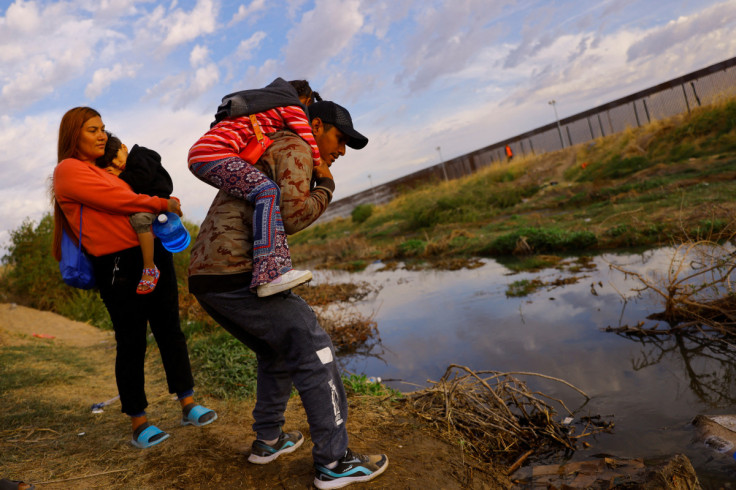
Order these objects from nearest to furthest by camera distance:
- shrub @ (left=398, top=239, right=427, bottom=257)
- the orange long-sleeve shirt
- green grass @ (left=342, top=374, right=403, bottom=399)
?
the orange long-sleeve shirt, green grass @ (left=342, top=374, right=403, bottom=399), shrub @ (left=398, top=239, right=427, bottom=257)

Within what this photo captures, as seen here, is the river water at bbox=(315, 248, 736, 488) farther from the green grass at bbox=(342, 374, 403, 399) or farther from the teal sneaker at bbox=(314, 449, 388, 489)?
the teal sneaker at bbox=(314, 449, 388, 489)

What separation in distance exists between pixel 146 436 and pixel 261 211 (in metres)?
1.76

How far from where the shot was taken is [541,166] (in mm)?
20938

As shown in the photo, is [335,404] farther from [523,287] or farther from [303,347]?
[523,287]

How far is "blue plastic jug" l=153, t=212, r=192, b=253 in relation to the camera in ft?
9.36

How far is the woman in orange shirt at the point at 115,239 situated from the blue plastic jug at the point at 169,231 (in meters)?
0.05

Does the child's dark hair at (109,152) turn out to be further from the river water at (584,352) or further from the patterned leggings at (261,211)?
the river water at (584,352)

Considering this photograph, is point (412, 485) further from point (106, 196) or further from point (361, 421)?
point (106, 196)

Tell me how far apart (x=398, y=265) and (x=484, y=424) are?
835 cm

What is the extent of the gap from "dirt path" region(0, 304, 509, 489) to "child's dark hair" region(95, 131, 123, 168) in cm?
168

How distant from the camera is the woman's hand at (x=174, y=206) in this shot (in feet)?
9.52

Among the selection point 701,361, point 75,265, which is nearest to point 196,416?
point 75,265

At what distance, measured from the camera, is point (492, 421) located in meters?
3.20

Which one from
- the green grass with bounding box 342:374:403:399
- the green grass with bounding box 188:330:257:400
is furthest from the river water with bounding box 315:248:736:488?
the green grass with bounding box 188:330:257:400
